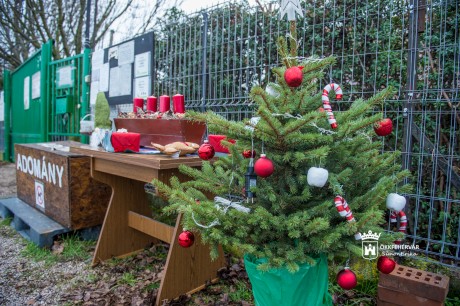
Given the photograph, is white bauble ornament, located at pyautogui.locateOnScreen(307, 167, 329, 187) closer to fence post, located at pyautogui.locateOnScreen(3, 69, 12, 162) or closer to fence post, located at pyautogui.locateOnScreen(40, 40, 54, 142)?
fence post, located at pyautogui.locateOnScreen(40, 40, 54, 142)

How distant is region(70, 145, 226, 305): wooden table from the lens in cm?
196

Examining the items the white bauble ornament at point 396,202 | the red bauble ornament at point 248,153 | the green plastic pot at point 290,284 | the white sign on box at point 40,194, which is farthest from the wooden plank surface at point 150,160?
the white sign on box at point 40,194

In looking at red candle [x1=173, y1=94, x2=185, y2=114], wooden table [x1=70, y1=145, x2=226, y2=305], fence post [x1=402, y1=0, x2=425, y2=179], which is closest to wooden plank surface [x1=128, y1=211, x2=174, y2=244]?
wooden table [x1=70, y1=145, x2=226, y2=305]

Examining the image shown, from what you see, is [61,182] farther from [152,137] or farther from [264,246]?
[264,246]

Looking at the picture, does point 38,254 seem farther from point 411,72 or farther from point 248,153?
point 411,72

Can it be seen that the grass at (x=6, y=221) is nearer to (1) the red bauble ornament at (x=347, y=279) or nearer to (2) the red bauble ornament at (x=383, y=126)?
(1) the red bauble ornament at (x=347, y=279)

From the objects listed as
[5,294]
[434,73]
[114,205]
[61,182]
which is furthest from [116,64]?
[434,73]

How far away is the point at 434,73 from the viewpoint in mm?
2197

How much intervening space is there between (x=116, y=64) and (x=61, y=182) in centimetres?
173

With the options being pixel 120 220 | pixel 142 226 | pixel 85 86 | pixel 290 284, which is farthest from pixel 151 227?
pixel 85 86

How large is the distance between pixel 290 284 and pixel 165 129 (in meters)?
1.35

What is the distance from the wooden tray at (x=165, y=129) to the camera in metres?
2.15

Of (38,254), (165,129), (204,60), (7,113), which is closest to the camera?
(165,129)

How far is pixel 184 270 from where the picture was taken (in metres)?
2.11
